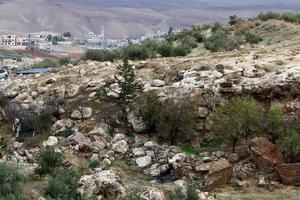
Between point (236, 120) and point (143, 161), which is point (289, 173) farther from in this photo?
point (143, 161)

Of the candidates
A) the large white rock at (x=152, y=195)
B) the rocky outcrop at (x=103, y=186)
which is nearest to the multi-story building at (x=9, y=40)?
the rocky outcrop at (x=103, y=186)

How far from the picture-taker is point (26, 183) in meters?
19.5

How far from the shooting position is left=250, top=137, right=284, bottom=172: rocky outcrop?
20584mm

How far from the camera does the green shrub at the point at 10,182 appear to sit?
58.3 ft

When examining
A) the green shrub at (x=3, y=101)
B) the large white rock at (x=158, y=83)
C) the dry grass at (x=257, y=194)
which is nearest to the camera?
the dry grass at (x=257, y=194)

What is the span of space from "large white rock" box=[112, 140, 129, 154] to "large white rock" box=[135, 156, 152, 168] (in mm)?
890

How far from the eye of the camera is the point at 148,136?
81.0 ft

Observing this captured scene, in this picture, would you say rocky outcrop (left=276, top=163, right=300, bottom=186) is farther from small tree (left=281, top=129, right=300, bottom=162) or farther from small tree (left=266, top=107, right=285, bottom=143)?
small tree (left=266, top=107, right=285, bottom=143)

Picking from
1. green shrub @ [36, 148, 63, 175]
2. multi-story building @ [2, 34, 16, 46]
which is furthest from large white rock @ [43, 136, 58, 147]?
multi-story building @ [2, 34, 16, 46]

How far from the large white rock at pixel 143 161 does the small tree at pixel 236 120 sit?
264cm

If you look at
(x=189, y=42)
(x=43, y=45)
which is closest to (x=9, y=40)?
(x=43, y=45)

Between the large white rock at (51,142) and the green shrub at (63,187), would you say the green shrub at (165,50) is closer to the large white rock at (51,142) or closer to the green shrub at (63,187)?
the large white rock at (51,142)

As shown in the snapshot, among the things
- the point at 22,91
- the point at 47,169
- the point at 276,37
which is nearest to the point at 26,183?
the point at 47,169

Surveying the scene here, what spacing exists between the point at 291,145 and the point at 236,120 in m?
2.21
